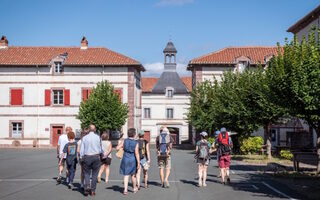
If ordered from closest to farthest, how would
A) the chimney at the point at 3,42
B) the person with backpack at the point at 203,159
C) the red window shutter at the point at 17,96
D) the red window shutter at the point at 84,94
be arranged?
the person with backpack at the point at 203,159 → the red window shutter at the point at 84,94 → the red window shutter at the point at 17,96 → the chimney at the point at 3,42

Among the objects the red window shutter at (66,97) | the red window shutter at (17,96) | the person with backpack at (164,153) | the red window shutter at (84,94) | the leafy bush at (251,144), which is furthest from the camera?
the red window shutter at (17,96)

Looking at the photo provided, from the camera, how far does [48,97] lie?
4244 centimetres

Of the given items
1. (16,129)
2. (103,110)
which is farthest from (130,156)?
(16,129)

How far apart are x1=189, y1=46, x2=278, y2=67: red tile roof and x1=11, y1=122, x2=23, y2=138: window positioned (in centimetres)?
1806

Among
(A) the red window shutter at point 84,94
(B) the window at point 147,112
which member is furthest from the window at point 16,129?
(B) the window at point 147,112

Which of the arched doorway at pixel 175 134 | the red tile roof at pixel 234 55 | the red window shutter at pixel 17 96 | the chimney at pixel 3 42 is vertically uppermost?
the chimney at pixel 3 42

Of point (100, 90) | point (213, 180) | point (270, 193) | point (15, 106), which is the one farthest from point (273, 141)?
point (270, 193)

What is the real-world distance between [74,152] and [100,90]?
1043 inches

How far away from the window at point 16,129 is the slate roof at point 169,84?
2193cm

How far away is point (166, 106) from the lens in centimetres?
5988

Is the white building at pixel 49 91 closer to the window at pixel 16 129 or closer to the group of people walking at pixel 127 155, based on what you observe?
the window at pixel 16 129

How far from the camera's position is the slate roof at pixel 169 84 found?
60344 mm

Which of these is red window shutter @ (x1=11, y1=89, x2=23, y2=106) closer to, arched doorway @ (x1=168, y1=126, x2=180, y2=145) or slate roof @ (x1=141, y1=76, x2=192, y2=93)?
slate roof @ (x1=141, y1=76, x2=192, y2=93)

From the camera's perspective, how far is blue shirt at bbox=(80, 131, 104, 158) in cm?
1123
